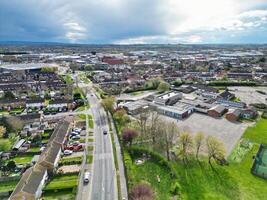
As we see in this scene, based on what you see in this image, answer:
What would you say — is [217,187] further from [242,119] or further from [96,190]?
[242,119]

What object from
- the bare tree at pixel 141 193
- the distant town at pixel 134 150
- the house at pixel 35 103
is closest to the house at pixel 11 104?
the distant town at pixel 134 150

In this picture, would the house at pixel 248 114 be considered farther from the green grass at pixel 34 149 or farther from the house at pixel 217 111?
the green grass at pixel 34 149

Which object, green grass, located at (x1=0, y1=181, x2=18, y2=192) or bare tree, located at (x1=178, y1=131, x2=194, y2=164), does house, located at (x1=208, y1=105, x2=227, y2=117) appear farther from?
green grass, located at (x1=0, y1=181, x2=18, y2=192)

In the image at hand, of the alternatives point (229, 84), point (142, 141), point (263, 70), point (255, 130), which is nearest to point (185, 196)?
point (142, 141)

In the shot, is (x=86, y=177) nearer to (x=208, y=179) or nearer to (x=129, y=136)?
(x=129, y=136)

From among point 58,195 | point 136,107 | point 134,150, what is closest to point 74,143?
point 134,150

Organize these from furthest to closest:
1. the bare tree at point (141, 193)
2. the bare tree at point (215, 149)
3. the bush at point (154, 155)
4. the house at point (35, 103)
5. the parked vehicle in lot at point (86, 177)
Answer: the house at point (35, 103)
the bare tree at point (215, 149)
the bush at point (154, 155)
the parked vehicle in lot at point (86, 177)
the bare tree at point (141, 193)

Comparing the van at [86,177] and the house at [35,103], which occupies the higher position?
the van at [86,177]

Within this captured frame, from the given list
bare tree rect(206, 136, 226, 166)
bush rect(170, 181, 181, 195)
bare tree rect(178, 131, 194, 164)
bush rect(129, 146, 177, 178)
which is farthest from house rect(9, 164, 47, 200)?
bare tree rect(206, 136, 226, 166)
